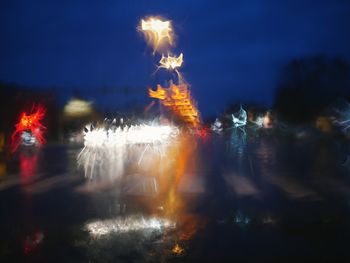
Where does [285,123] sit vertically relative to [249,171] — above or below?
above

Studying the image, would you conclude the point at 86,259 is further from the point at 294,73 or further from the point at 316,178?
the point at 294,73

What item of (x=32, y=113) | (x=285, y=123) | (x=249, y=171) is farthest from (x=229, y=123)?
(x=249, y=171)

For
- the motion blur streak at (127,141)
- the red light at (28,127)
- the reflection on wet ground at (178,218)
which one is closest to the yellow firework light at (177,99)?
the red light at (28,127)

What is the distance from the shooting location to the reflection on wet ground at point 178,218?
7.52 m

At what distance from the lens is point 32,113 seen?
58.3m

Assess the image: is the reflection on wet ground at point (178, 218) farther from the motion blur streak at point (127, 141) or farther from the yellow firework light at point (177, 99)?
the yellow firework light at point (177, 99)

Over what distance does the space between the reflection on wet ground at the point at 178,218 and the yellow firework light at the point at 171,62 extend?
1759 inches

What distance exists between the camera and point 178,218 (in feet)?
Answer: 33.5

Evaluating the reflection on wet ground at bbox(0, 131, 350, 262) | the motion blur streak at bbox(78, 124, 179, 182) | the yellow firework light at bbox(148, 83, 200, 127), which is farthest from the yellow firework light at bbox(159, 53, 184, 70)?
the reflection on wet ground at bbox(0, 131, 350, 262)

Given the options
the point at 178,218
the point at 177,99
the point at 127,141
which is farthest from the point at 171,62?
the point at 178,218

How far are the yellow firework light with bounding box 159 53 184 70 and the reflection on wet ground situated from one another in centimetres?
4469

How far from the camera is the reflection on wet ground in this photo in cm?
752

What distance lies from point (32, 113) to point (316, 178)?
46850 mm

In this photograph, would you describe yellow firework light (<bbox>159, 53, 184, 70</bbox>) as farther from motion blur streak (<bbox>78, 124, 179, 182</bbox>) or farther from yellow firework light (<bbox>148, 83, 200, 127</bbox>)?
yellow firework light (<bbox>148, 83, 200, 127</bbox>)
